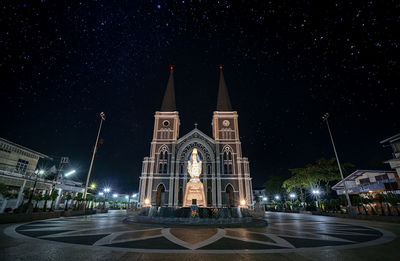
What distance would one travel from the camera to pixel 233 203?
1379 inches

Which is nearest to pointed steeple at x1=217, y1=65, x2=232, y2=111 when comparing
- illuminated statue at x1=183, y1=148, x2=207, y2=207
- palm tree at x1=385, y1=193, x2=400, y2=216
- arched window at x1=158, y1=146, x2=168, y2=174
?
arched window at x1=158, y1=146, x2=168, y2=174

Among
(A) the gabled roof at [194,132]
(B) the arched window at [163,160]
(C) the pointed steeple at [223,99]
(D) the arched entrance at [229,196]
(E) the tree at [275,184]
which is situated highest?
(C) the pointed steeple at [223,99]

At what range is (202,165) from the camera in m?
37.7

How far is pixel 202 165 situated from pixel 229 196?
8.72 metres

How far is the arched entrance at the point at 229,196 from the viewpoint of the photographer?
35219 mm

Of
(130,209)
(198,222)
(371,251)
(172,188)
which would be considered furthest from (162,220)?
(172,188)

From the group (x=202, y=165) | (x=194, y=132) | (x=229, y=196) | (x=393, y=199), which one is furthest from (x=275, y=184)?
(x=393, y=199)

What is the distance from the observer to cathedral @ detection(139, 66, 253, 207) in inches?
1380

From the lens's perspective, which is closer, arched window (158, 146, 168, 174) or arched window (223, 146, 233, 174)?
arched window (158, 146, 168, 174)

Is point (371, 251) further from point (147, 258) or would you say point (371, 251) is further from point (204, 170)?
point (204, 170)

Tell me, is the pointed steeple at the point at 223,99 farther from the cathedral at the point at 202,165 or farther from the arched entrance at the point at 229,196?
the arched entrance at the point at 229,196

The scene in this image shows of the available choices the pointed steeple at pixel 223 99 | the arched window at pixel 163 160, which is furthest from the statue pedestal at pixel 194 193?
the pointed steeple at pixel 223 99

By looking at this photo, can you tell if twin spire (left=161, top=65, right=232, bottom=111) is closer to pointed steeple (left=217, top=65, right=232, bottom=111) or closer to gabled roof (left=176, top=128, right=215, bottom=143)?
pointed steeple (left=217, top=65, right=232, bottom=111)

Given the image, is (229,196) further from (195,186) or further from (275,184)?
(275,184)
